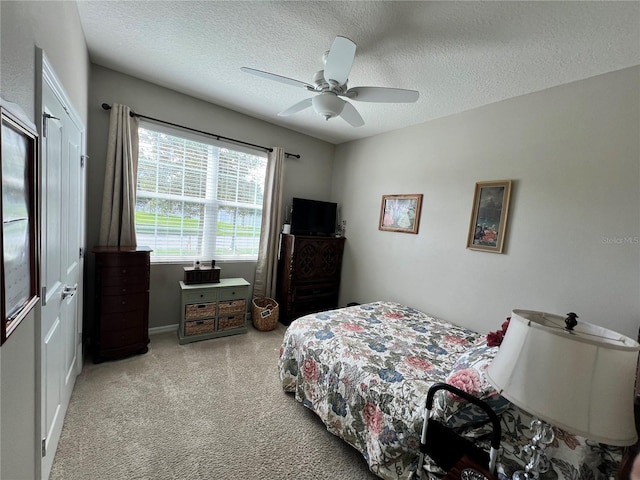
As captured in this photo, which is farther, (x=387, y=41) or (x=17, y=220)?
(x=387, y=41)

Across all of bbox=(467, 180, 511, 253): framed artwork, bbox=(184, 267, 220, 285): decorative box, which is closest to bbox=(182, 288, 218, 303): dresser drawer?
bbox=(184, 267, 220, 285): decorative box

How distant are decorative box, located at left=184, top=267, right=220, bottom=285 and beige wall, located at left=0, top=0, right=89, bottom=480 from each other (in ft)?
6.19

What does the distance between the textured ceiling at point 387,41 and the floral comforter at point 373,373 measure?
7.09 ft

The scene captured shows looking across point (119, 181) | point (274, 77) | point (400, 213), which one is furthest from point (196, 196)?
point (400, 213)

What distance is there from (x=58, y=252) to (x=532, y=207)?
3.40m

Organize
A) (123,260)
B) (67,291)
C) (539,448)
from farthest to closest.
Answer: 1. (123,260)
2. (67,291)
3. (539,448)

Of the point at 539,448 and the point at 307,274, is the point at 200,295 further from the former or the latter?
the point at 539,448

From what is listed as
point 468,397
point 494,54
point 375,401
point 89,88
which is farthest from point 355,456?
point 89,88

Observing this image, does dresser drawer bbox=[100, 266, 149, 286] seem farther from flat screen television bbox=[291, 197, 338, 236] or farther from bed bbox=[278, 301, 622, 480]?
flat screen television bbox=[291, 197, 338, 236]

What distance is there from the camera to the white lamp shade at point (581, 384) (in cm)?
73

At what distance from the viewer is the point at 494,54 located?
69.7 inches

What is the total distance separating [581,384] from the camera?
751mm

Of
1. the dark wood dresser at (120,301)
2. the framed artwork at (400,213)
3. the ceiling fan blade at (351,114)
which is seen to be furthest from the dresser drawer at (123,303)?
the framed artwork at (400,213)

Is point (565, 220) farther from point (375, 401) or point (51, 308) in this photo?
point (51, 308)
